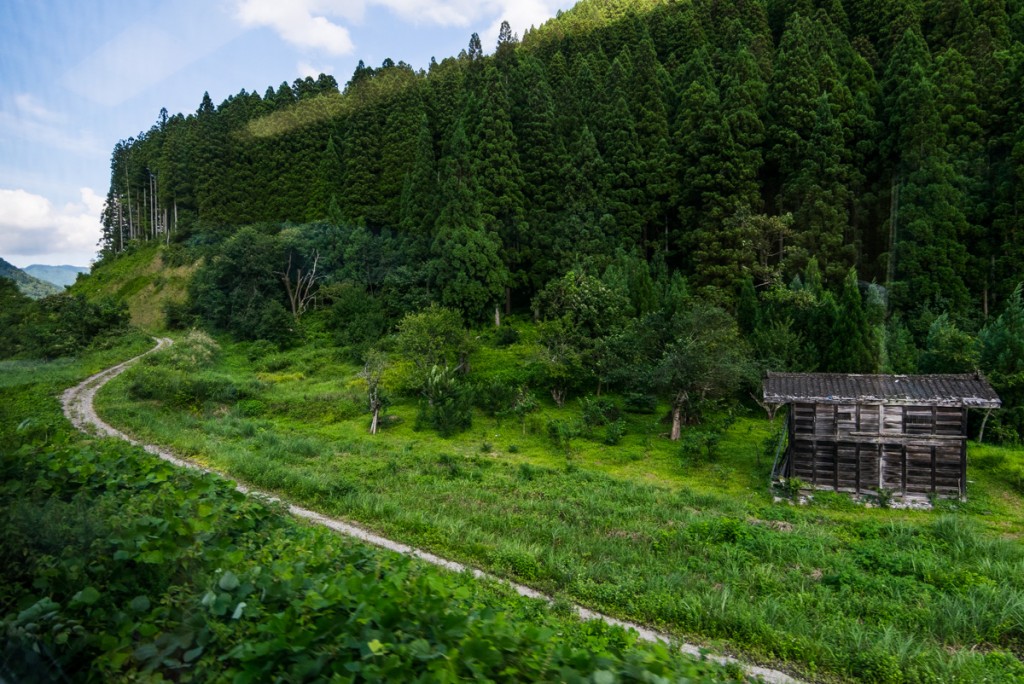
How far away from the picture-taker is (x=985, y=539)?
945 cm

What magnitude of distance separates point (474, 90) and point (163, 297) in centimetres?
1968

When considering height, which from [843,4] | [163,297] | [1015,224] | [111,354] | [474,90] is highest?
[843,4]

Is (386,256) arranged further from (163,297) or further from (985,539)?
(985,539)

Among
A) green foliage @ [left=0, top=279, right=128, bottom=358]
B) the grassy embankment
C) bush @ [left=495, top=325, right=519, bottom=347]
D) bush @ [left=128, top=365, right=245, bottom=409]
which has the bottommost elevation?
bush @ [left=128, top=365, right=245, bottom=409]

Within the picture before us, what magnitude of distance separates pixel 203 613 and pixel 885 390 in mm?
14692

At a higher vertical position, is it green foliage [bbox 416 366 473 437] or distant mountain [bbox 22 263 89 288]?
distant mountain [bbox 22 263 89 288]

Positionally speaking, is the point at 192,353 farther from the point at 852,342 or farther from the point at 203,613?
the point at 852,342

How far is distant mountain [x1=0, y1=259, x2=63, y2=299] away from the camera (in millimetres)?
3879

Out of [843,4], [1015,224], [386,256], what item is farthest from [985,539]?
[843,4]

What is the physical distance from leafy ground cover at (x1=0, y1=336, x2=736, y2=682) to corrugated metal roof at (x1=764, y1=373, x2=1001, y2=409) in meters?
11.9

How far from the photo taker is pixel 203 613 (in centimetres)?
213

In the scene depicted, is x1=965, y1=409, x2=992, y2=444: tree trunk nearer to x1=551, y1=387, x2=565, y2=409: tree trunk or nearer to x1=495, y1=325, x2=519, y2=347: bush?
x1=551, y1=387, x2=565, y2=409: tree trunk

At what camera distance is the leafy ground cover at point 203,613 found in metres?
1.92

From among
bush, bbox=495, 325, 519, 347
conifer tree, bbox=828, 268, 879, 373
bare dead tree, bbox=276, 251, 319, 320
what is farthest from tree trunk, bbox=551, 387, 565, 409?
bare dead tree, bbox=276, 251, 319, 320
